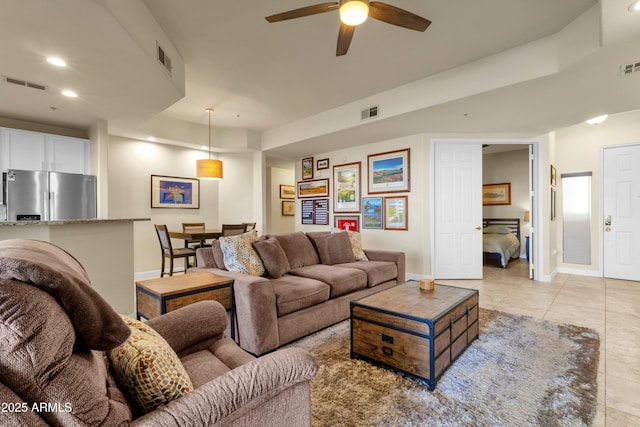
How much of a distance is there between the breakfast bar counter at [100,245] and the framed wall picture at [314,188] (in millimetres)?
3985

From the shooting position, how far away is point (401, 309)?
211cm

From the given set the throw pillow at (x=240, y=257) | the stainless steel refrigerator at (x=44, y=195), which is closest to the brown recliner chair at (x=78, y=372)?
the throw pillow at (x=240, y=257)

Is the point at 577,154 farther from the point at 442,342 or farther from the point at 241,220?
the point at 241,220

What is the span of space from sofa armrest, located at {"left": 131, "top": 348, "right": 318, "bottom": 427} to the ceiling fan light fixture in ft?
6.67

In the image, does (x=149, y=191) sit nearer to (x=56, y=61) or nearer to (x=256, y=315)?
(x=56, y=61)

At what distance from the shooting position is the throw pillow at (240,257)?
2.81 meters

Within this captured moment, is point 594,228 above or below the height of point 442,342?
above

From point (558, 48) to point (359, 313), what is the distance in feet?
9.88

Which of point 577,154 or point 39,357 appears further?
point 577,154

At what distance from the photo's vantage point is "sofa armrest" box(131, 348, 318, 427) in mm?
799

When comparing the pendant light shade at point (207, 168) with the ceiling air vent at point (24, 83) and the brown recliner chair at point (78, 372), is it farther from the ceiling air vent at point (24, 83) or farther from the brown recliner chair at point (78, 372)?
the brown recliner chair at point (78, 372)

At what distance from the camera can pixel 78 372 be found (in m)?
0.67

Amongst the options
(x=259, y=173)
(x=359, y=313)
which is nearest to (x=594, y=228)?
(x=359, y=313)

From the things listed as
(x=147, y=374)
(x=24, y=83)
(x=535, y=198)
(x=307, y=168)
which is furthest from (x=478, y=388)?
(x=307, y=168)
